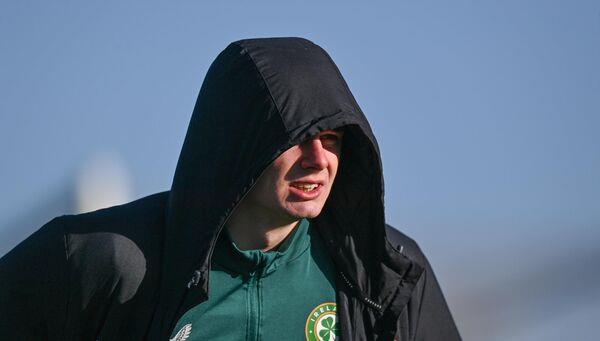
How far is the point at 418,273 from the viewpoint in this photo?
5516 mm

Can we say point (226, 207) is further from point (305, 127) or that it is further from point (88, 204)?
point (88, 204)

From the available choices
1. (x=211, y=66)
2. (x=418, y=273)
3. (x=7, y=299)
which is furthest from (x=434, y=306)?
(x=7, y=299)

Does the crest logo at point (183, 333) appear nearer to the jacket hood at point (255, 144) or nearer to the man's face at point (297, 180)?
the jacket hood at point (255, 144)

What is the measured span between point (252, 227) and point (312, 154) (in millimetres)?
375

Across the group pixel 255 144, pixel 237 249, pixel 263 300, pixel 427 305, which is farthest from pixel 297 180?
pixel 427 305

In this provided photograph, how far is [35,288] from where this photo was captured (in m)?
5.17

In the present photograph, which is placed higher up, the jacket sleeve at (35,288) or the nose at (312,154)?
the nose at (312,154)

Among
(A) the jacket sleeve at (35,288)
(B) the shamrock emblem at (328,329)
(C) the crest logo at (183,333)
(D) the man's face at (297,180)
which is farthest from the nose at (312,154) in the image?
(A) the jacket sleeve at (35,288)

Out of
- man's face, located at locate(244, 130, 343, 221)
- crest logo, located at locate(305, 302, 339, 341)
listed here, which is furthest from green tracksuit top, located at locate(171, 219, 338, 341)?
man's face, located at locate(244, 130, 343, 221)

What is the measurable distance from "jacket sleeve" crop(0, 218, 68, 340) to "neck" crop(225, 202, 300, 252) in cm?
64

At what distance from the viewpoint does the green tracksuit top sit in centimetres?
520

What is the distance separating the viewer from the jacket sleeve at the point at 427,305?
5.55 meters

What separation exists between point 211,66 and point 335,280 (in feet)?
3.11

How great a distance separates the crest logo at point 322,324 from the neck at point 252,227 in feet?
1.03
